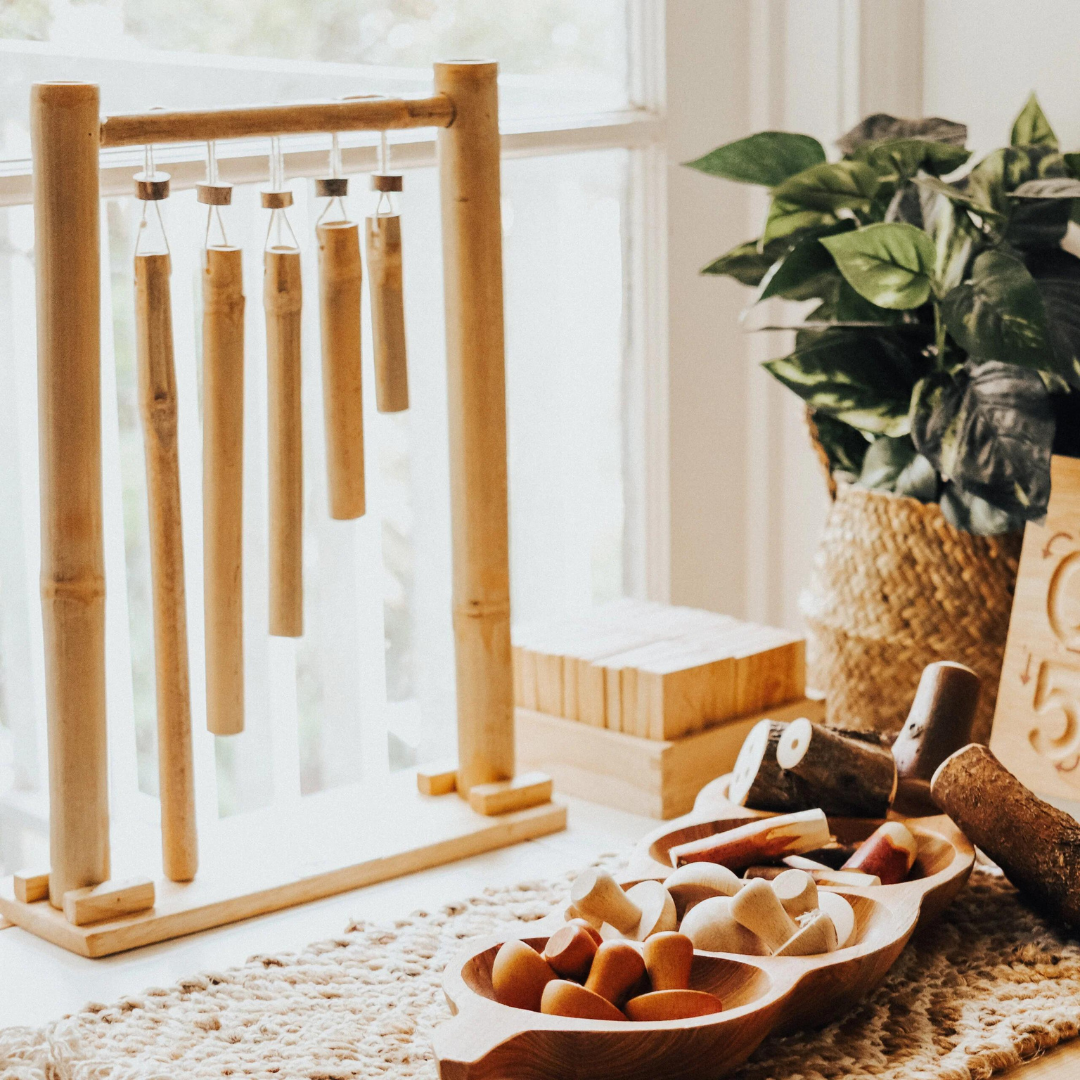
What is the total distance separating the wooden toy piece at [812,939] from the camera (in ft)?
2.68

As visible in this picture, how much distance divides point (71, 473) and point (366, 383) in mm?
492

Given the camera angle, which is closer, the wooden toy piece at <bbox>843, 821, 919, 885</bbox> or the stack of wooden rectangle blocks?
the wooden toy piece at <bbox>843, 821, 919, 885</bbox>

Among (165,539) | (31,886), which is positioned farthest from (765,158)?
(31,886)

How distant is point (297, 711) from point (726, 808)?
20.1 inches

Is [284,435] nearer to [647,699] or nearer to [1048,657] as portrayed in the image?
[647,699]

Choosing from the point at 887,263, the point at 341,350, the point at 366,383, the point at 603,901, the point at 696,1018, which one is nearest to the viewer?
the point at 696,1018

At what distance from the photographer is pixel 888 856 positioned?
94 cm

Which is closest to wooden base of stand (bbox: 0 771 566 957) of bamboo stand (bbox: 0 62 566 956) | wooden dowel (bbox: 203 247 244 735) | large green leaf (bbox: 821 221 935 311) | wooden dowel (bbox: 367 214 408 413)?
bamboo stand (bbox: 0 62 566 956)

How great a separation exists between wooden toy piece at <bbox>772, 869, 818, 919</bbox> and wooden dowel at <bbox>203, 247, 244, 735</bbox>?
41 centimetres

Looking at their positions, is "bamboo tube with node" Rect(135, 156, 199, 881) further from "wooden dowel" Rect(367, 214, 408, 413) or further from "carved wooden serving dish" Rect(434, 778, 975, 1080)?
"carved wooden serving dish" Rect(434, 778, 975, 1080)

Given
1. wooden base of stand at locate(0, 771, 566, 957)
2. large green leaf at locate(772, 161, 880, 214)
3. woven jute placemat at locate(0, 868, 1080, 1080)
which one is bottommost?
woven jute placemat at locate(0, 868, 1080, 1080)

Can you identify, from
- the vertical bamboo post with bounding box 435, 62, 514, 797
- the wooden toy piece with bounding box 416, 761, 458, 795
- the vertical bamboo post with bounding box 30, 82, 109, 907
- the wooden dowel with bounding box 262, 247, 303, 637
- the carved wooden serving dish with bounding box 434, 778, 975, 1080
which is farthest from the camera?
the wooden toy piece with bounding box 416, 761, 458, 795

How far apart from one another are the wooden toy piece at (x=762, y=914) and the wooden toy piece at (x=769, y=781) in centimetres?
19

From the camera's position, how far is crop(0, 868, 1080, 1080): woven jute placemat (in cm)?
82
